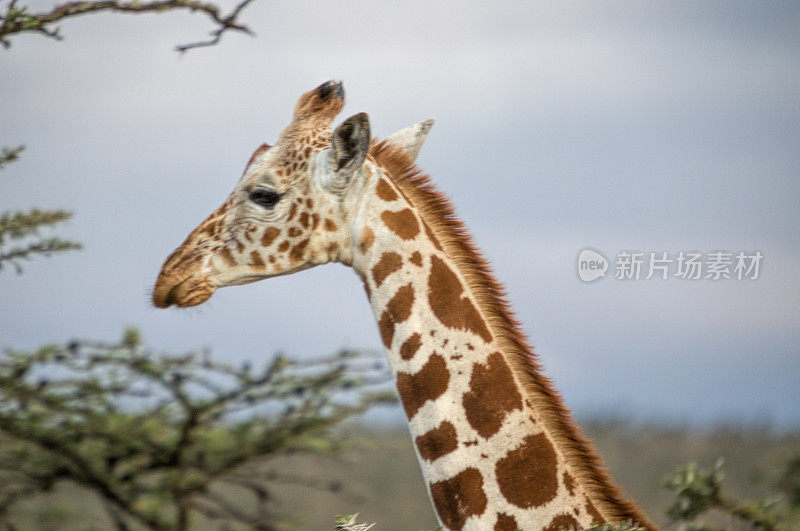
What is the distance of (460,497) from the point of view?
4195 millimetres

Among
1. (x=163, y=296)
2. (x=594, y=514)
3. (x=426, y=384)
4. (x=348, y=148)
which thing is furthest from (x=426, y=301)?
(x=163, y=296)

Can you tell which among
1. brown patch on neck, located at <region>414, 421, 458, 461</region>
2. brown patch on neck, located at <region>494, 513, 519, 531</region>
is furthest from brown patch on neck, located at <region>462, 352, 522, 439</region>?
brown patch on neck, located at <region>494, 513, 519, 531</region>

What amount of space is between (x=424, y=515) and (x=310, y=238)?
53.8ft

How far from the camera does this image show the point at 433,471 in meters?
4.26

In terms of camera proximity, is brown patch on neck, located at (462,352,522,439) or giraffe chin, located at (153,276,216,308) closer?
brown patch on neck, located at (462,352,522,439)

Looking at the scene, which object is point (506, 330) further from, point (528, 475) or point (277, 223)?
point (277, 223)

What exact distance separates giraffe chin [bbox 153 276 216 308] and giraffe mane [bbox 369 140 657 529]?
1190 millimetres

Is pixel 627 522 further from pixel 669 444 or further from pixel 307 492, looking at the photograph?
pixel 669 444

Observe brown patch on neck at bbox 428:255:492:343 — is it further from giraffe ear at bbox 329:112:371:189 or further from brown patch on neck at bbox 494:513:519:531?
brown patch on neck at bbox 494:513:519:531

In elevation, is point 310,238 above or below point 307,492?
above

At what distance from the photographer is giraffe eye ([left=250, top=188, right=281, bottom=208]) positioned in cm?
476

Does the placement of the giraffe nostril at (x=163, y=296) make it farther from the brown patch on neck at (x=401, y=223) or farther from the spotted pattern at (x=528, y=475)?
the spotted pattern at (x=528, y=475)

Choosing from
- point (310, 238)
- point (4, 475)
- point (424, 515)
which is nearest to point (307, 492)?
point (424, 515)

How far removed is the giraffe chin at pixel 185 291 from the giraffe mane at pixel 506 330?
46.9 inches
